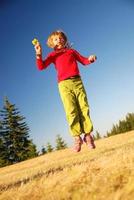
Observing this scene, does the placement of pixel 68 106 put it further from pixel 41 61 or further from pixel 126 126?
pixel 126 126

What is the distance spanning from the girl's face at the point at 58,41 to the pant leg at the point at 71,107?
3.15 feet

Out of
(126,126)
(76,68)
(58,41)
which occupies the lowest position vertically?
(76,68)

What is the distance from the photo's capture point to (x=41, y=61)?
7605 millimetres

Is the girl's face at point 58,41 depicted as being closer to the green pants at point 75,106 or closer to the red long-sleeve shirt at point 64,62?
the red long-sleeve shirt at point 64,62

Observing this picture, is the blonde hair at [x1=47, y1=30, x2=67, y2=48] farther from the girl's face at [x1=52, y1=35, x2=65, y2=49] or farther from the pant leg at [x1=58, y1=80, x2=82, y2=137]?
the pant leg at [x1=58, y1=80, x2=82, y2=137]

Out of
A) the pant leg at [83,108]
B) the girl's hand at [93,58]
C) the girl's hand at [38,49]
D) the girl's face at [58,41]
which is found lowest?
the pant leg at [83,108]

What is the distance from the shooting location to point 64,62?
7621 mm

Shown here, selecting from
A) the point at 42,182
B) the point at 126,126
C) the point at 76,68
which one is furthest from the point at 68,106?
the point at 126,126

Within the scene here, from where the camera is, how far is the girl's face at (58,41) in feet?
25.4

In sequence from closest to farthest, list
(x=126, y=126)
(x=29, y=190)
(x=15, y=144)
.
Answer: (x=29, y=190) < (x=15, y=144) < (x=126, y=126)

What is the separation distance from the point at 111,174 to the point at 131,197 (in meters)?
0.80

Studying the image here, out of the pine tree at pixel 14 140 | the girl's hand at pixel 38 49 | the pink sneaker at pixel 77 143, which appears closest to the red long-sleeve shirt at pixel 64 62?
the girl's hand at pixel 38 49

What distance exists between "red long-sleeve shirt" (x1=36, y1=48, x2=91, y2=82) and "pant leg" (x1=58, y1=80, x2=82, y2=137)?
0.22 m

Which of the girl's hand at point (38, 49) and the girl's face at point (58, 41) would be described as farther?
the girl's face at point (58, 41)
